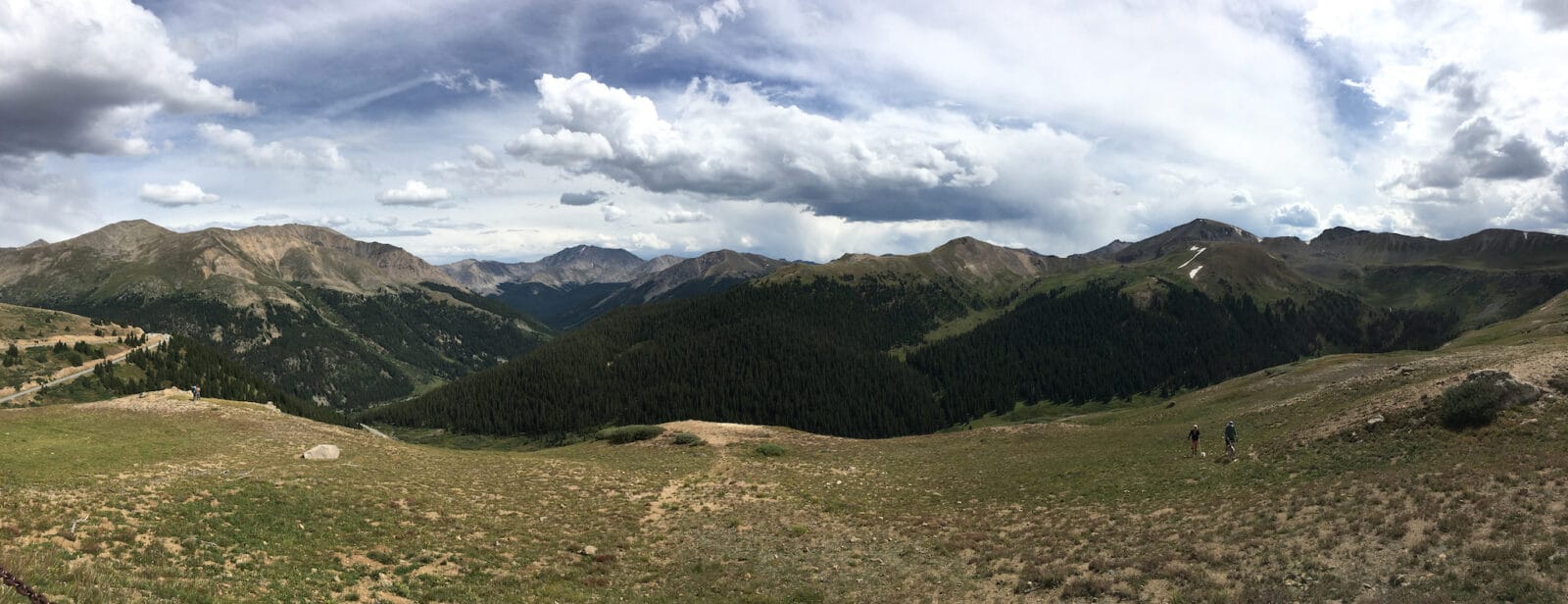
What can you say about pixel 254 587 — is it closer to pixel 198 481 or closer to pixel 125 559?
pixel 125 559

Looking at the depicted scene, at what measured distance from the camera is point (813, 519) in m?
38.1

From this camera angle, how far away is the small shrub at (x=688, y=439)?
215 feet

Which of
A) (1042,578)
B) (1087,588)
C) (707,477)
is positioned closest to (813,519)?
(707,477)

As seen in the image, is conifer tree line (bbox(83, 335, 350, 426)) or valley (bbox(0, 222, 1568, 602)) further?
conifer tree line (bbox(83, 335, 350, 426))

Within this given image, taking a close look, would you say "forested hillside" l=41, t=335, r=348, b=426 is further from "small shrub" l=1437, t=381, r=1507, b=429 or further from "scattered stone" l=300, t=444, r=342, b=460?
"small shrub" l=1437, t=381, r=1507, b=429

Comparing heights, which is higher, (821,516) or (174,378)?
(174,378)

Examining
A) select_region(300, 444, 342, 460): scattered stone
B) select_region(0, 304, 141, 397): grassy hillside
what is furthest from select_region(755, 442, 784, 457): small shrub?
select_region(0, 304, 141, 397): grassy hillside

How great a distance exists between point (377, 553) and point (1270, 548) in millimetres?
38359

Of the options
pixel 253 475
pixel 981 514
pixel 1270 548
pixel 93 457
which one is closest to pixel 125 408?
pixel 93 457

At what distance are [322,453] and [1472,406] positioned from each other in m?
74.8

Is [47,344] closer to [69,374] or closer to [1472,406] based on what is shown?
[69,374]

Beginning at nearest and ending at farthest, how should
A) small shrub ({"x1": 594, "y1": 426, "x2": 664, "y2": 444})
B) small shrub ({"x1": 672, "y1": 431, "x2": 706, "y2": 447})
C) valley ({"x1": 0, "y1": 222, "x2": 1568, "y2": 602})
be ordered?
valley ({"x1": 0, "y1": 222, "x2": 1568, "y2": 602}) → small shrub ({"x1": 672, "y1": 431, "x2": 706, "y2": 447}) → small shrub ({"x1": 594, "y1": 426, "x2": 664, "y2": 444})

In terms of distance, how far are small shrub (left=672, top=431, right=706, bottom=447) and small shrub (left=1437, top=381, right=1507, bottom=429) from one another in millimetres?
57048

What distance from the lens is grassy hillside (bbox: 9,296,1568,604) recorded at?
21.5 m
